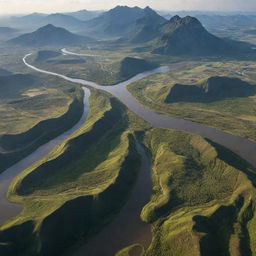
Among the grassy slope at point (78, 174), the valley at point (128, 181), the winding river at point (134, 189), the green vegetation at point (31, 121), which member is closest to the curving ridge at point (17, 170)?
the winding river at point (134, 189)

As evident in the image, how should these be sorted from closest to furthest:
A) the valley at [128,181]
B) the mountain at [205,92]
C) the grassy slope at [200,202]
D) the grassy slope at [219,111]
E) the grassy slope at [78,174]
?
the grassy slope at [200,202] → the valley at [128,181] → the grassy slope at [78,174] → the grassy slope at [219,111] → the mountain at [205,92]

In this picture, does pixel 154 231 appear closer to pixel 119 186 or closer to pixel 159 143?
pixel 119 186

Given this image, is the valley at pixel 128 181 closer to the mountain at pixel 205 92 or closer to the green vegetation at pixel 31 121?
the green vegetation at pixel 31 121

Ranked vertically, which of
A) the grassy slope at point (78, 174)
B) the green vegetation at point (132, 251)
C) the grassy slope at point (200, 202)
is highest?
the grassy slope at point (200, 202)

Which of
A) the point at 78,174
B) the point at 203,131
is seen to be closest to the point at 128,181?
the point at 78,174

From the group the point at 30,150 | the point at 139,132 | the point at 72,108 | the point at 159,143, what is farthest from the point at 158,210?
the point at 72,108

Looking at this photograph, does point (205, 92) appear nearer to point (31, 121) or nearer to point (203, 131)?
point (203, 131)

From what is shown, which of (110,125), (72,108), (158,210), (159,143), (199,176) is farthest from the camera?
(72,108)

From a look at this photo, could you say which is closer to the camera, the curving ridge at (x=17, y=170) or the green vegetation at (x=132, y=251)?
the green vegetation at (x=132, y=251)
